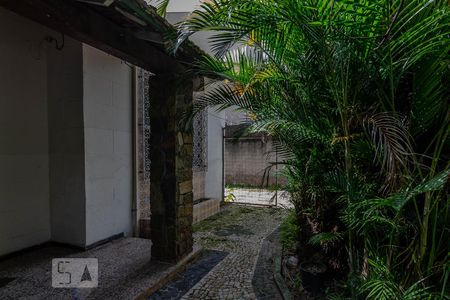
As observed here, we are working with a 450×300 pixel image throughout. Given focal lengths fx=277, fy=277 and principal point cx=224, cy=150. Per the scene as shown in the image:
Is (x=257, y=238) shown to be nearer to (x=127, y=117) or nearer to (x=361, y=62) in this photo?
(x=127, y=117)

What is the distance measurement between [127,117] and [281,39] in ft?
10.9

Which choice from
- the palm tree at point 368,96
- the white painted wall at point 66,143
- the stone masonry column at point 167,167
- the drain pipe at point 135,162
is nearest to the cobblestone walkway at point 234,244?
the stone masonry column at point 167,167

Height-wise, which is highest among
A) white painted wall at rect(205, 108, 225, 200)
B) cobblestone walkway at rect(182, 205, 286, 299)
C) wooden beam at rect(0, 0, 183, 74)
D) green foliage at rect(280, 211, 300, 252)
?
wooden beam at rect(0, 0, 183, 74)

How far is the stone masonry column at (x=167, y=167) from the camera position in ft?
11.9

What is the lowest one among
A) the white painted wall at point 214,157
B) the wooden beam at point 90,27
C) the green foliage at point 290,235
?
the green foliage at point 290,235

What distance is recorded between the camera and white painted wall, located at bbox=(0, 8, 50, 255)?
3.67 metres

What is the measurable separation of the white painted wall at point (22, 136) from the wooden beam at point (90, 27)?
6.13 ft

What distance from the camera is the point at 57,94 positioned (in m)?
4.11

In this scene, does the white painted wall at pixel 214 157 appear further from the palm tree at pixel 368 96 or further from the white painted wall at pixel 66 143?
the palm tree at pixel 368 96

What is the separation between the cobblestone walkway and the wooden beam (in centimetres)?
271

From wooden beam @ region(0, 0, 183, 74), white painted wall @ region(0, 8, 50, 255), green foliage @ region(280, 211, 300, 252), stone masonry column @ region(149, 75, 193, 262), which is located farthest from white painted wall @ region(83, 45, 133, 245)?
green foliage @ region(280, 211, 300, 252)

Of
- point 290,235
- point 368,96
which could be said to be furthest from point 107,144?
point 368,96

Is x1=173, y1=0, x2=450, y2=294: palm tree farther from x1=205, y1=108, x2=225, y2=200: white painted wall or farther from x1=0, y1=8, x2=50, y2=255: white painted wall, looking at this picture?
x1=205, y1=108, x2=225, y2=200: white painted wall

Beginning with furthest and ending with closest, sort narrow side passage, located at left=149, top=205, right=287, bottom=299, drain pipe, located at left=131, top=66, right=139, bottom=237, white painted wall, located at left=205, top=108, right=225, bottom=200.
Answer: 1. white painted wall, located at left=205, top=108, right=225, bottom=200
2. drain pipe, located at left=131, top=66, right=139, bottom=237
3. narrow side passage, located at left=149, top=205, right=287, bottom=299
